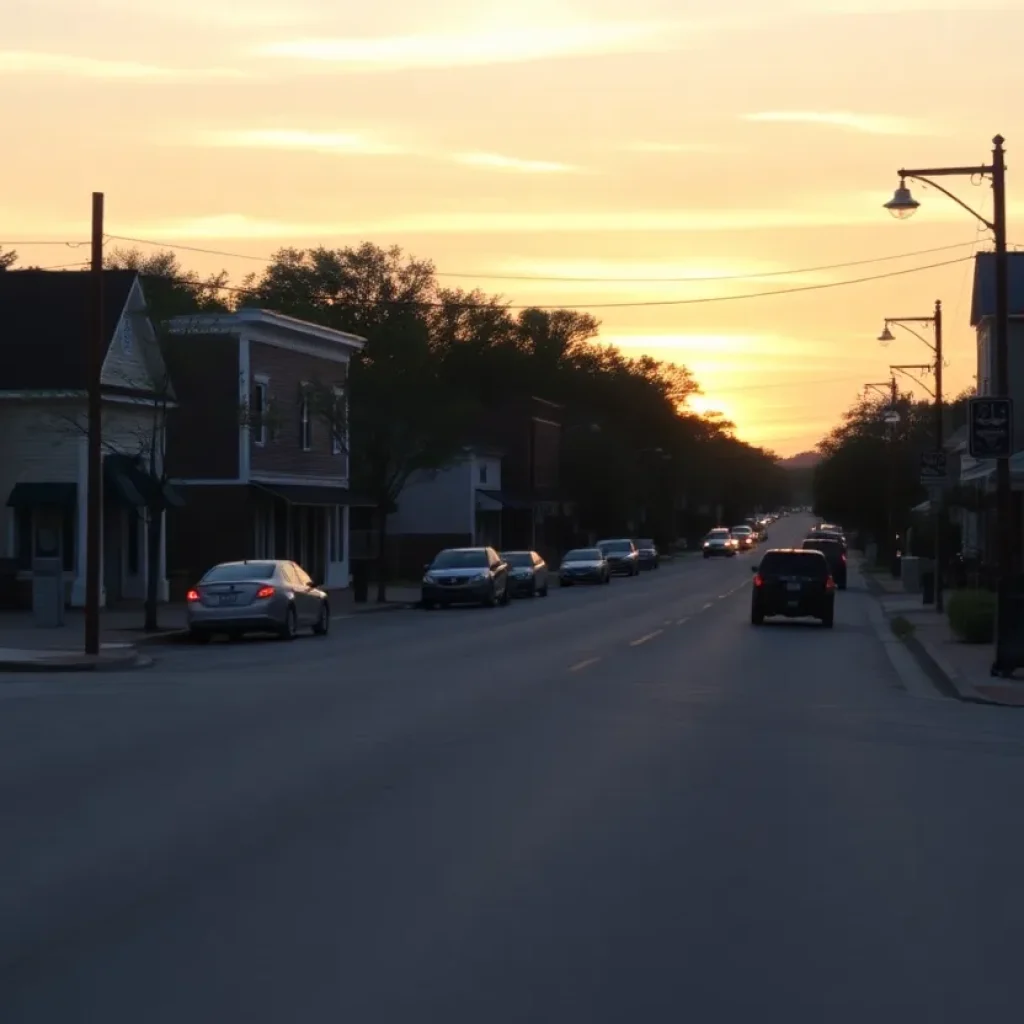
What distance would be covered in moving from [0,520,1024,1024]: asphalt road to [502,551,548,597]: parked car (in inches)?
1255

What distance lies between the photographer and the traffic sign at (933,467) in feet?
138

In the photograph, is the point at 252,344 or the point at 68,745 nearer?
the point at 68,745

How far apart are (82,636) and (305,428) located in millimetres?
21108

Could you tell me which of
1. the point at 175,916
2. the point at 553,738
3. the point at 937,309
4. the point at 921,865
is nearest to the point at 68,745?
the point at 553,738

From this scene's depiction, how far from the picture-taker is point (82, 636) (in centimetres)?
3095

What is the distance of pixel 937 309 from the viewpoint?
4866cm

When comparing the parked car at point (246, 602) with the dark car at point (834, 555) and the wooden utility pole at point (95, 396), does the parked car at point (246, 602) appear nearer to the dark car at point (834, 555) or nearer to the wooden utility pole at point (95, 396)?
the wooden utility pole at point (95, 396)

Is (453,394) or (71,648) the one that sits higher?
(453,394)

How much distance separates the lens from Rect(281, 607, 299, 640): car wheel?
104ft

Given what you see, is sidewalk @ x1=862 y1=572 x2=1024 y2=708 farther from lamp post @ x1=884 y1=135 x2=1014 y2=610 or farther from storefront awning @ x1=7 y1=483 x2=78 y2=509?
storefront awning @ x1=7 y1=483 x2=78 y2=509

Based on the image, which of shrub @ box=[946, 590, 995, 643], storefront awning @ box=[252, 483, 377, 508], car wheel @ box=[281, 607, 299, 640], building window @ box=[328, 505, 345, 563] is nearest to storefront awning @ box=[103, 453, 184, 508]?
storefront awning @ box=[252, 483, 377, 508]

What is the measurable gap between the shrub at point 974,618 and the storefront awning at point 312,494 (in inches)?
879

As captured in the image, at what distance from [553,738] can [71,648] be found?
14.3m

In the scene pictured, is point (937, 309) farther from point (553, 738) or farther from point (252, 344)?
point (553, 738)
